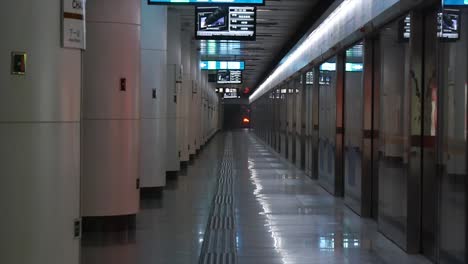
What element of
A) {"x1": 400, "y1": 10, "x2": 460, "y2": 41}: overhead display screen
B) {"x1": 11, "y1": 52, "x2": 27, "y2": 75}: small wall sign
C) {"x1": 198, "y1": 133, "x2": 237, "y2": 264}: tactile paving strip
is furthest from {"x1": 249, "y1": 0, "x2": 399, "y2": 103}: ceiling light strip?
{"x1": 11, "y1": 52, "x2": 27, "y2": 75}: small wall sign

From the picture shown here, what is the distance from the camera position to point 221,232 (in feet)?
26.9

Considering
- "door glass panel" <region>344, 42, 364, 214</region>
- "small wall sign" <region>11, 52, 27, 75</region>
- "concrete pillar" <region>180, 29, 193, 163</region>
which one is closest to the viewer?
"small wall sign" <region>11, 52, 27, 75</region>

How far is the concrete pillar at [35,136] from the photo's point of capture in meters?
4.15

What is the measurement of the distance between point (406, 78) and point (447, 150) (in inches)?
67.3

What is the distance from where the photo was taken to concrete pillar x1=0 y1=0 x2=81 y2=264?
415cm

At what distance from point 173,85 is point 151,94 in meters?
3.03

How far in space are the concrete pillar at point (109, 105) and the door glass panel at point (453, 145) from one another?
4.21m

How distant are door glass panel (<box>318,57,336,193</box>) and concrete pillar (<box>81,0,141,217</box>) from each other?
568 centimetres

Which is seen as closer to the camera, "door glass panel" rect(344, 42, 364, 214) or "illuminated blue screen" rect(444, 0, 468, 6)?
"illuminated blue screen" rect(444, 0, 468, 6)

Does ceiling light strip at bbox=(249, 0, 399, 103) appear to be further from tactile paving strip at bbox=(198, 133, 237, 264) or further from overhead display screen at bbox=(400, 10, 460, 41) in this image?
tactile paving strip at bbox=(198, 133, 237, 264)

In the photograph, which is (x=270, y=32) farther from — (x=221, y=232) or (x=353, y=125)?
(x=221, y=232)

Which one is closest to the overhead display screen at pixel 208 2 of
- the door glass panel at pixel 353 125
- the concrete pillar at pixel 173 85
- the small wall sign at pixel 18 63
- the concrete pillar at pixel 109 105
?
the concrete pillar at pixel 109 105

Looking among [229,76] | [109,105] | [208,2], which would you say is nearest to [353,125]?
[208,2]

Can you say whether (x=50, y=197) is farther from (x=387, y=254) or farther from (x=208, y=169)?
(x=208, y=169)
